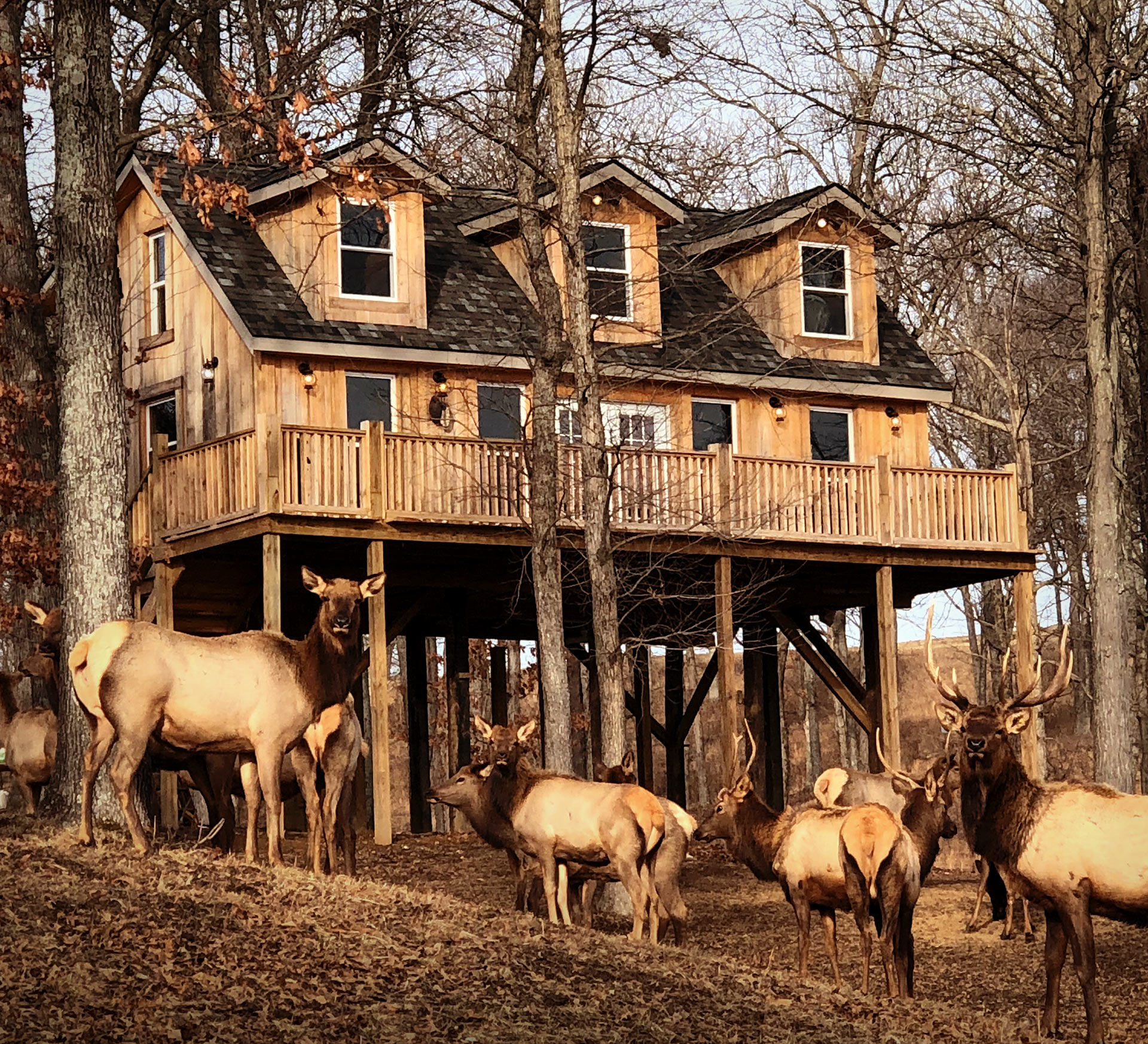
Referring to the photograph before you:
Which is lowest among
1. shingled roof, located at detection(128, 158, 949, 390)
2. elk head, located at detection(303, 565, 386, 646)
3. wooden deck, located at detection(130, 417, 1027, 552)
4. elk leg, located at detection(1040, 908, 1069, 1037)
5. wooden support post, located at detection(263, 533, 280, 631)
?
elk leg, located at detection(1040, 908, 1069, 1037)

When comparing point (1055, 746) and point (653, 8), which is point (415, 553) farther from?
point (1055, 746)

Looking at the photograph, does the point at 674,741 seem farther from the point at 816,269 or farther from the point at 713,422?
the point at 816,269

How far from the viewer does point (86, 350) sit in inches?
761

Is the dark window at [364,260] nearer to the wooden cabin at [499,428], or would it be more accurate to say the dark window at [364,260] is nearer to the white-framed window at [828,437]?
the wooden cabin at [499,428]

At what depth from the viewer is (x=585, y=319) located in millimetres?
21812

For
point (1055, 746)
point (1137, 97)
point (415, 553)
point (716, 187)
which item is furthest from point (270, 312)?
point (1055, 746)

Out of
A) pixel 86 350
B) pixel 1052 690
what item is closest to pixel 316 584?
pixel 86 350

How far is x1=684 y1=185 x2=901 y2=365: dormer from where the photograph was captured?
33219 mm

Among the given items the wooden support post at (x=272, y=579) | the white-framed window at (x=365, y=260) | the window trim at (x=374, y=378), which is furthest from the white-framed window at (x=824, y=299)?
the wooden support post at (x=272, y=579)

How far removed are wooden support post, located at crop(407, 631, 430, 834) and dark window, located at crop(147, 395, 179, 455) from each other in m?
5.27

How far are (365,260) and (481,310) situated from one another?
2016 mm

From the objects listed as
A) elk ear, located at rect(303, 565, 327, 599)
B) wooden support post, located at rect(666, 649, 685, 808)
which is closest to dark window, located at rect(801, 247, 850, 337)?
wooden support post, located at rect(666, 649, 685, 808)

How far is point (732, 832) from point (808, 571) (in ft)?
42.7

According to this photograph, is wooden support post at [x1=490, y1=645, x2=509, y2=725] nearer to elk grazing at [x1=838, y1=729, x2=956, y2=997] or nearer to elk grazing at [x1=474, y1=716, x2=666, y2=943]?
elk grazing at [x1=474, y1=716, x2=666, y2=943]
